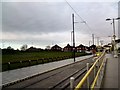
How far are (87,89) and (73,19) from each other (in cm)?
3188

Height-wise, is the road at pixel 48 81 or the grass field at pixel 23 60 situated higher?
the grass field at pixel 23 60

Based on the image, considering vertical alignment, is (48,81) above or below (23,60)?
below

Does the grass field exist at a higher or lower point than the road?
higher

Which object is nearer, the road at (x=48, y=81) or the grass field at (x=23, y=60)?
the road at (x=48, y=81)

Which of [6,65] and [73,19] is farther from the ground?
[73,19]

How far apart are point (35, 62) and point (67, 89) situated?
1952cm

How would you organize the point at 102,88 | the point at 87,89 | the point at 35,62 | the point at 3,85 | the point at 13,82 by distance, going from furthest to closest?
the point at 35,62 → the point at 13,82 → the point at 3,85 → the point at 102,88 → the point at 87,89

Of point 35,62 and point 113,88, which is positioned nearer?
point 113,88

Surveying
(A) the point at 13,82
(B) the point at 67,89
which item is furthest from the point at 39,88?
(A) the point at 13,82

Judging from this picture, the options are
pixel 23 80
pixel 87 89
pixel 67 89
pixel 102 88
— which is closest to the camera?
pixel 87 89

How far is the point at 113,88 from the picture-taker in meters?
9.99

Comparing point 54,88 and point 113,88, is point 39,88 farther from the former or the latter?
point 113,88

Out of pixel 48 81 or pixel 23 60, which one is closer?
pixel 48 81

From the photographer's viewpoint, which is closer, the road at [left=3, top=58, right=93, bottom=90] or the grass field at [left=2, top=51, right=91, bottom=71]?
the road at [left=3, top=58, right=93, bottom=90]
